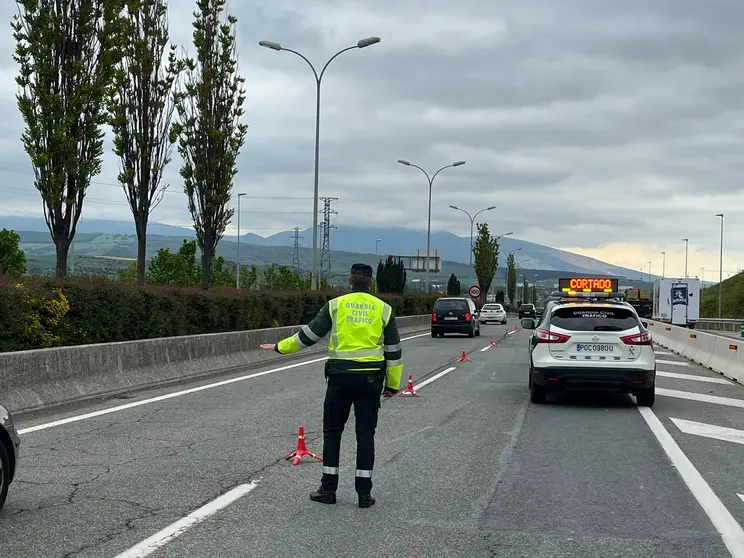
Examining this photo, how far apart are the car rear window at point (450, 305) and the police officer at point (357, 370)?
31.3 meters

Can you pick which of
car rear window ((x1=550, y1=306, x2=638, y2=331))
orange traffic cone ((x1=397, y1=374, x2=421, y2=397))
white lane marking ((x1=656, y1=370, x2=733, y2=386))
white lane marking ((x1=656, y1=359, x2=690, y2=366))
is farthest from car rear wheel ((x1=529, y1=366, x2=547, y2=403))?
white lane marking ((x1=656, y1=359, x2=690, y2=366))

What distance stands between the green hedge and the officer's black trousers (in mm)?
7579

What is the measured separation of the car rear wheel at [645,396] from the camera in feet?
A: 44.0

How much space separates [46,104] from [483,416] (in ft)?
40.4

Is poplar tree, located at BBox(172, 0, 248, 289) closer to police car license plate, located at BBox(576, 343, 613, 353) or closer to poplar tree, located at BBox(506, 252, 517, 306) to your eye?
police car license plate, located at BBox(576, 343, 613, 353)

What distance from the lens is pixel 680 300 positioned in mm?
53938

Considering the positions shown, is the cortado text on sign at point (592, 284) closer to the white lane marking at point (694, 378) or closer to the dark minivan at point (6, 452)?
the white lane marking at point (694, 378)

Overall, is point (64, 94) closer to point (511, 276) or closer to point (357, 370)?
point (357, 370)

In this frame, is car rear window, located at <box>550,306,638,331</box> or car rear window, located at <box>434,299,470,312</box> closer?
car rear window, located at <box>550,306,638,331</box>

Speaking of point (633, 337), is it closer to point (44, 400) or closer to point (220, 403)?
point (220, 403)

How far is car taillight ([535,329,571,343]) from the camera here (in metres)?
13.6

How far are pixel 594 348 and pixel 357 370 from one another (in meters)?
7.39

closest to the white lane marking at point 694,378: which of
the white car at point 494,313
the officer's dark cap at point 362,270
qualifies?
the officer's dark cap at point 362,270

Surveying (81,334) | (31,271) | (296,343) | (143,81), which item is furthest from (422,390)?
(143,81)
